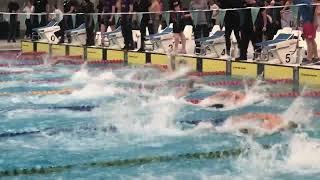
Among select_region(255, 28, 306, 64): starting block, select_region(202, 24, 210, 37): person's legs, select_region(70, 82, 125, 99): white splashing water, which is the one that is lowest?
select_region(70, 82, 125, 99): white splashing water

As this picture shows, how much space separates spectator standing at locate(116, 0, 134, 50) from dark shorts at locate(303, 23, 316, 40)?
5.30 metres

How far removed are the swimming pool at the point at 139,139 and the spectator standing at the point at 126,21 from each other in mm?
4722

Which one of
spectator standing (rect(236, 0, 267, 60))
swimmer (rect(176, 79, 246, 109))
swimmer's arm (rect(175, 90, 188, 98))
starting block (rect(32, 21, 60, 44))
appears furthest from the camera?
starting block (rect(32, 21, 60, 44))

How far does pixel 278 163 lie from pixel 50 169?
5.94ft

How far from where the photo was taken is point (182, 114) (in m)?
6.87

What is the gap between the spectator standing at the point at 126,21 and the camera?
13.6m

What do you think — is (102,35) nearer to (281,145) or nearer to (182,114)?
(182,114)

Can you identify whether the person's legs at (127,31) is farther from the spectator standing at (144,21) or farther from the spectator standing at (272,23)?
the spectator standing at (272,23)

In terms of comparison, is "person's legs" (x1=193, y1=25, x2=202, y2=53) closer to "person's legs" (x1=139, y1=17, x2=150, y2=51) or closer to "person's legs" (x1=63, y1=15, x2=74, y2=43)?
"person's legs" (x1=139, y1=17, x2=150, y2=51)

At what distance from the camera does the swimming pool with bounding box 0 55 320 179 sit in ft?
14.9

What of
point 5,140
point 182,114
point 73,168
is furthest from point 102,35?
point 73,168

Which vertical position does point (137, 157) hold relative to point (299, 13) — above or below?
below

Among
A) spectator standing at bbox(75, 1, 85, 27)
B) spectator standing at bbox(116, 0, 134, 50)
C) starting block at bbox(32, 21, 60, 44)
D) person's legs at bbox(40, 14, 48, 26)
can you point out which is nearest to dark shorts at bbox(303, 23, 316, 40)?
spectator standing at bbox(116, 0, 134, 50)

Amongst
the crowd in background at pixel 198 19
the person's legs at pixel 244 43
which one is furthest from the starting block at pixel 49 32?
the person's legs at pixel 244 43
